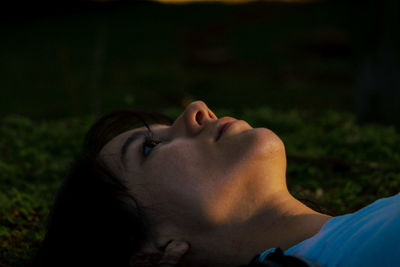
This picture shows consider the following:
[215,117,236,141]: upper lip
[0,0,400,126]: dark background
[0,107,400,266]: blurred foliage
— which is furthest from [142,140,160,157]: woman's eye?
[0,0,400,126]: dark background

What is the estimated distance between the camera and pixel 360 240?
→ 204 centimetres

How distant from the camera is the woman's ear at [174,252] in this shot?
231cm

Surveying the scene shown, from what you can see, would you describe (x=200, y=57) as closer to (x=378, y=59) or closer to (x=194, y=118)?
(x=378, y=59)

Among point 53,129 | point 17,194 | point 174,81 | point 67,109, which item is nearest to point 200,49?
point 174,81

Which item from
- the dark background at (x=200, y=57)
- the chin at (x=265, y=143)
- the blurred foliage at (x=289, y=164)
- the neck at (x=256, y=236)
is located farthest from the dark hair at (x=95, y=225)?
the dark background at (x=200, y=57)

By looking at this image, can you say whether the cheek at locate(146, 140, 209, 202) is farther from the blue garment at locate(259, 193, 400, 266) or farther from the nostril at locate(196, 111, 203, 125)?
the blue garment at locate(259, 193, 400, 266)

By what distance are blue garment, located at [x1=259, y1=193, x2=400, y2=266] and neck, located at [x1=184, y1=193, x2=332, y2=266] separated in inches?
4.2

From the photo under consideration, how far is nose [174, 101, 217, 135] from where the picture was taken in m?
2.46

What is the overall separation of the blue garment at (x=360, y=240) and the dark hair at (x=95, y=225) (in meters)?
0.65

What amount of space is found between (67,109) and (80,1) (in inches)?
262

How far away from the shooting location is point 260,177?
2293 millimetres

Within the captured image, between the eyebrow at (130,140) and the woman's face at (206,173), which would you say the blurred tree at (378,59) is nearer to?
the woman's face at (206,173)

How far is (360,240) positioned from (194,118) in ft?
3.12

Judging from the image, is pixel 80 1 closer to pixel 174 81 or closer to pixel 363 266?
pixel 174 81
